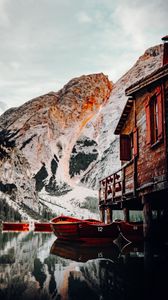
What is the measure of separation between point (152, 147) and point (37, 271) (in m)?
7.27

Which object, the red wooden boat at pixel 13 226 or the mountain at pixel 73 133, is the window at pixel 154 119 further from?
the mountain at pixel 73 133

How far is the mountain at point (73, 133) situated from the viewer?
271 ft

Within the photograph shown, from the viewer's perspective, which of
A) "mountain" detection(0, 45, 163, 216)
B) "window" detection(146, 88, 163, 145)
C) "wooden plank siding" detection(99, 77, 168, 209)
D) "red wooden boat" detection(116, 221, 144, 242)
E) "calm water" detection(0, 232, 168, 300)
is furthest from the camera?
"mountain" detection(0, 45, 163, 216)

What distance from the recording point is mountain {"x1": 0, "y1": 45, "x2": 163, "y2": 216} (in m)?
82.6

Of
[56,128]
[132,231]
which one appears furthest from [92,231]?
[56,128]

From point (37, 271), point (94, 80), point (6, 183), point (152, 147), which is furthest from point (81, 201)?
point (37, 271)

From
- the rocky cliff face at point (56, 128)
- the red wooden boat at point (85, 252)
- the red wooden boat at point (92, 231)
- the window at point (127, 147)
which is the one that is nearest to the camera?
the red wooden boat at point (85, 252)

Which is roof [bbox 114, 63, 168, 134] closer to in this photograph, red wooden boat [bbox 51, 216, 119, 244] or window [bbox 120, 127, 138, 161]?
window [bbox 120, 127, 138, 161]

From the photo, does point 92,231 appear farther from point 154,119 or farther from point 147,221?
point 154,119

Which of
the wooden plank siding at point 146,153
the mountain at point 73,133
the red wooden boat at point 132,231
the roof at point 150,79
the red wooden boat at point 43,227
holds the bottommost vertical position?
the red wooden boat at point 43,227

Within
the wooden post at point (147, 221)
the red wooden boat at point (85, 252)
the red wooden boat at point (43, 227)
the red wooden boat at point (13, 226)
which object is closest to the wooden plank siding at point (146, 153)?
the wooden post at point (147, 221)

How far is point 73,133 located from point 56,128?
5056 mm

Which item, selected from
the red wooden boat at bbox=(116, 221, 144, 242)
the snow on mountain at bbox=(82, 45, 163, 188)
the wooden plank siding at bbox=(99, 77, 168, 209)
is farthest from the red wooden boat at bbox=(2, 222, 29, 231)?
the snow on mountain at bbox=(82, 45, 163, 188)

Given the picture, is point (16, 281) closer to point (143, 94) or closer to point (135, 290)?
point (135, 290)
